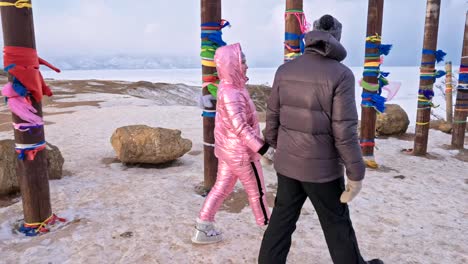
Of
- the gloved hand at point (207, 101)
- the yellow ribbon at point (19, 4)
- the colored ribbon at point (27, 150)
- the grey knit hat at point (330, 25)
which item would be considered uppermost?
the yellow ribbon at point (19, 4)

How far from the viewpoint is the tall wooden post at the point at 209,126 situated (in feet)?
13.4

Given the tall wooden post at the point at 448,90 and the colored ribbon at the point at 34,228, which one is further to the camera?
the tall wooden post at the point at 448,90

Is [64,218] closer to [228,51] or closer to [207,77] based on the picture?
[207,77]

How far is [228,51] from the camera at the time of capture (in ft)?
9.45

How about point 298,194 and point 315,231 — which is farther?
point 315,231

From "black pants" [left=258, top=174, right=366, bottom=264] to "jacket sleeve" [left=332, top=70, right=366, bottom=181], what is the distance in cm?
22

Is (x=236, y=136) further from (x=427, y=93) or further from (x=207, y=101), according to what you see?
(x=427, y=93)

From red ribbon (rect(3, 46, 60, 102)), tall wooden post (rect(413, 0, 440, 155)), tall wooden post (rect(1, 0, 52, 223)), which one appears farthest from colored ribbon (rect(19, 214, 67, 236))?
tall wooden post (rect(413, 0, 440, 155))

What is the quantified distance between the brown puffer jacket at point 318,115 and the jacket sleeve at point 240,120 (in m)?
0.30

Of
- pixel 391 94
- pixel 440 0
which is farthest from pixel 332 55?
pixel 440 0

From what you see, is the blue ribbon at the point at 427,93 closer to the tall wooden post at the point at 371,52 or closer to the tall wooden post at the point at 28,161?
the tall wooden post at the point at 371,52

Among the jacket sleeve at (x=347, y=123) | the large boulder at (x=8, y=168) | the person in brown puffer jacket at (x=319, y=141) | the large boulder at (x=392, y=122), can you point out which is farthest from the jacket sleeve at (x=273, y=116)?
the large boulder at (x=392, y=122)

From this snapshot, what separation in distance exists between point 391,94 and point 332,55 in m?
4.57

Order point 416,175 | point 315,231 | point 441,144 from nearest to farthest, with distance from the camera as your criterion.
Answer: point 315,231, point 416,175, point 441,144
